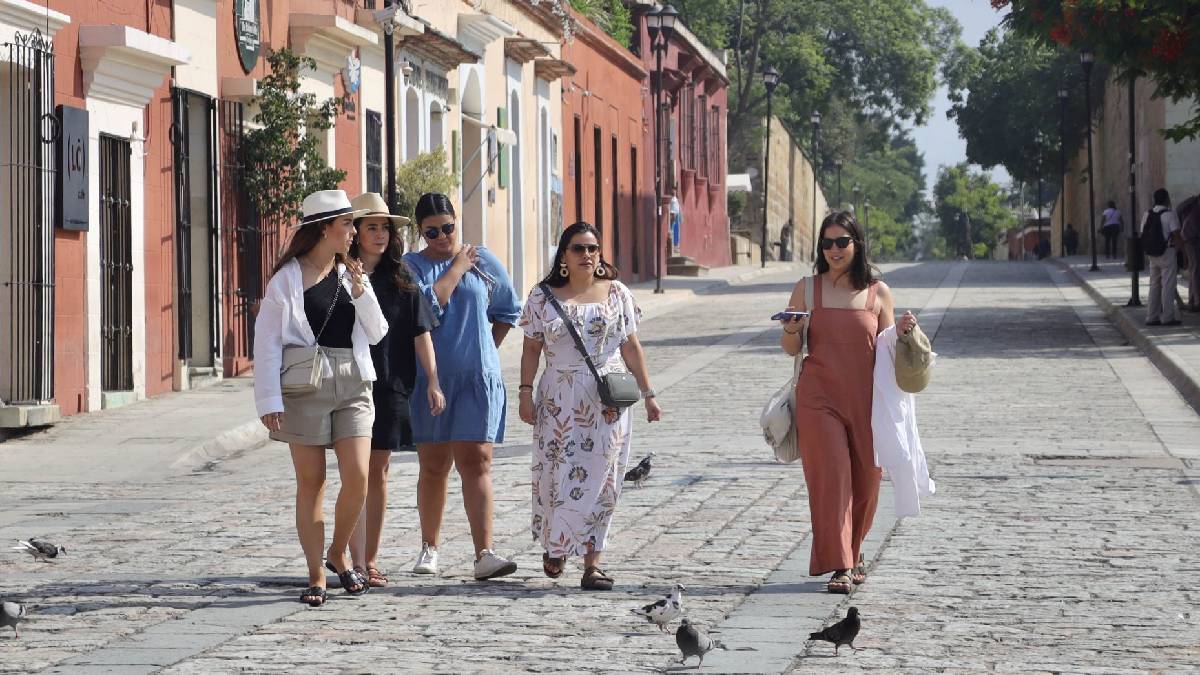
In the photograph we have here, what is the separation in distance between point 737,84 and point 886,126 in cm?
639

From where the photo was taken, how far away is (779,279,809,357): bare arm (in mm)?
8164

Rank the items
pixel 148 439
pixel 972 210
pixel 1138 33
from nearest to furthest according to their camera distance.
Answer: pixel 148 439 → pixel 1138 33 → pixel 972 210

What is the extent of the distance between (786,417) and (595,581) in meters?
1.06

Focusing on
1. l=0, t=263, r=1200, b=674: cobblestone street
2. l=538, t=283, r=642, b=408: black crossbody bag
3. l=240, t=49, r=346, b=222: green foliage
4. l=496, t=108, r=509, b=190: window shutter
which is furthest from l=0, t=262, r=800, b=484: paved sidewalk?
l=496, t=108, r=509, b=190: window shutter

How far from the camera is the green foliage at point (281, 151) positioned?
20172 millimetres

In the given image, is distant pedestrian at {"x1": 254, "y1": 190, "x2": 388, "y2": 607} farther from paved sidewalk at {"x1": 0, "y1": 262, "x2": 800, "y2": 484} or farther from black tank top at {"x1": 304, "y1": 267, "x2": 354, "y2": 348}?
paved sidewalk at {"x1": 0, "y1": 262, "x2": 800, "y2": 484}

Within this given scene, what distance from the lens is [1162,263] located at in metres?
23.5

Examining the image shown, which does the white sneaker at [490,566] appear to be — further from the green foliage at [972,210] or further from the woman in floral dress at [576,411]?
the green foliage at [972,210]


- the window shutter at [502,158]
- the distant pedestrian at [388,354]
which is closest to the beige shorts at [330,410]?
the distant pedestrian at [388,354]

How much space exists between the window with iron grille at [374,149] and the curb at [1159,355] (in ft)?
30.8

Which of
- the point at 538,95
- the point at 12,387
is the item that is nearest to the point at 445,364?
the point at 12,387

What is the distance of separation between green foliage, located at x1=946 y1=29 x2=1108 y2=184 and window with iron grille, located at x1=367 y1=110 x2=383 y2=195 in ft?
134

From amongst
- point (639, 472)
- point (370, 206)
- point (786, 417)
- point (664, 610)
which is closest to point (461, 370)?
point (370, 206)

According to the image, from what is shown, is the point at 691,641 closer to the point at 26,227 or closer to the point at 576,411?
the point at 576,411
